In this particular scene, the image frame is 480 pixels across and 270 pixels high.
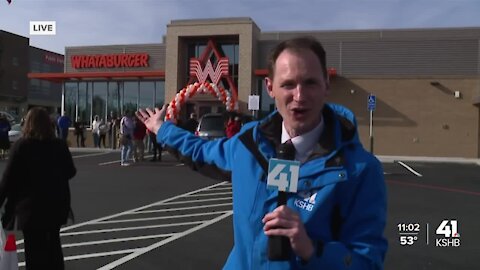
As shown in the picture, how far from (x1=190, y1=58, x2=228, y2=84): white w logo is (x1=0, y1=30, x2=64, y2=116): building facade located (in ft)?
113

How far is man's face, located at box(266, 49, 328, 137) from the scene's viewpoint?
62.8 inches

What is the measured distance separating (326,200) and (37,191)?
3483 mm

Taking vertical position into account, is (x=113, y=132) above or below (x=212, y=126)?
below

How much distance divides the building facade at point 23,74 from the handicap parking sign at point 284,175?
192 ft

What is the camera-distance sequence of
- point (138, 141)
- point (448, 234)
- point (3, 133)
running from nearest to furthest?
point (448, 234), point (3, 133), point (138, 141)

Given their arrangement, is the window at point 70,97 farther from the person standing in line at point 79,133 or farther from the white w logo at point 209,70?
the white w logo at point 209,70

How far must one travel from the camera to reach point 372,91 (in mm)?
25281

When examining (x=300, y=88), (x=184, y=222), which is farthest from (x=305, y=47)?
(x=184, y=222)

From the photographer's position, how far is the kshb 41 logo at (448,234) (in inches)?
261

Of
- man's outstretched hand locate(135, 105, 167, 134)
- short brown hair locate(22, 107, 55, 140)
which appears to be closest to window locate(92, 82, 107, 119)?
short brown hair locate(22, 107, 55, 140)

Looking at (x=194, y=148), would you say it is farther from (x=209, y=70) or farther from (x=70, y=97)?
(x=70, y=97)


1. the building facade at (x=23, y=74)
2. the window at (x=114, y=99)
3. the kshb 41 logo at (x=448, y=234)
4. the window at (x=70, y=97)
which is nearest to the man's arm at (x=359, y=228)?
the kshb 41 logo at (x=448, y=234)

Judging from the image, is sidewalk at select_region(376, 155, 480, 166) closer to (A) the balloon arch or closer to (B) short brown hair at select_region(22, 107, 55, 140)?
(A) the balloon arch

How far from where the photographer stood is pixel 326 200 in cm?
153
